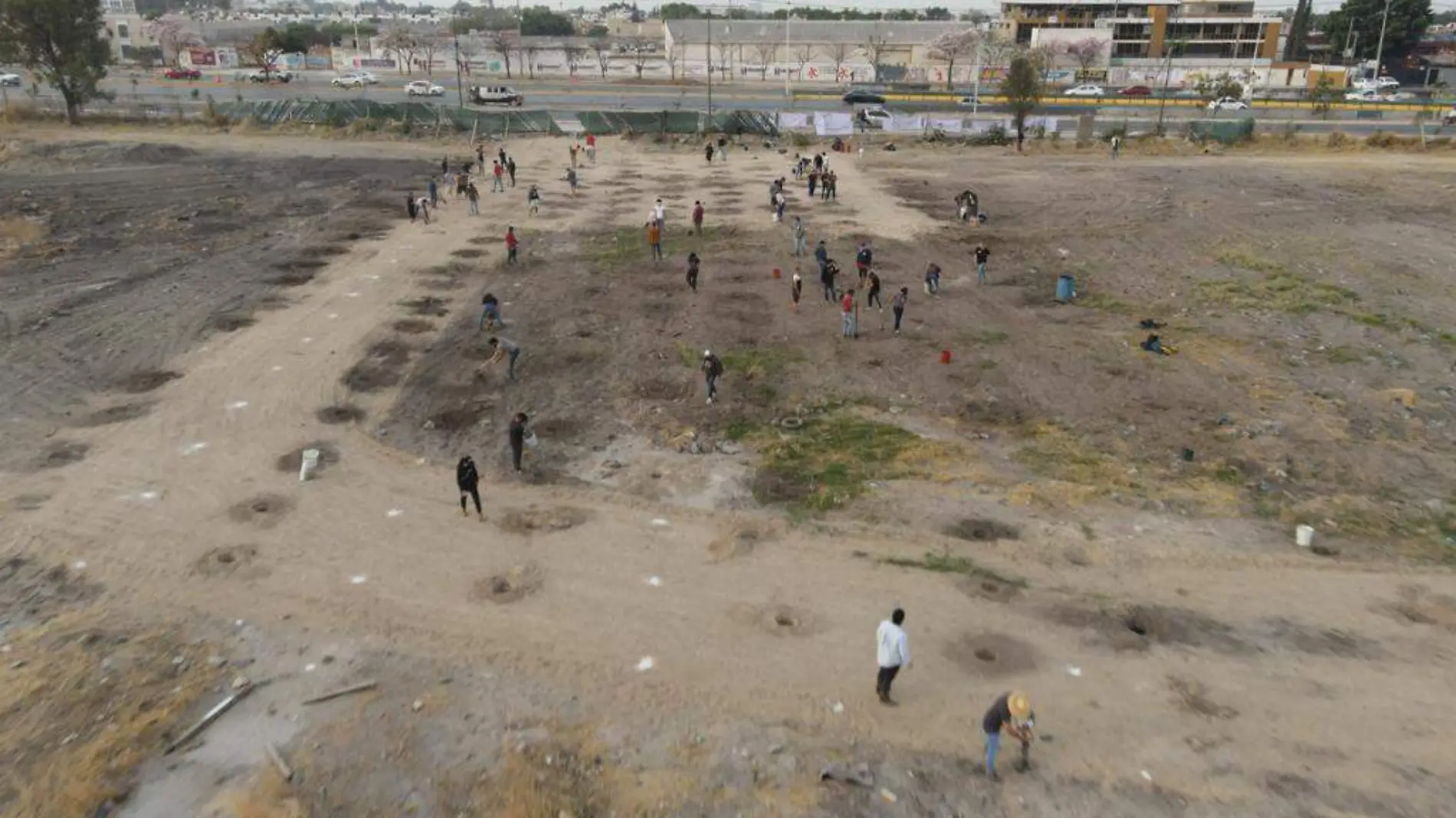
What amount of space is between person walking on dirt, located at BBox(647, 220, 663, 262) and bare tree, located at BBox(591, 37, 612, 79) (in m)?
64.1

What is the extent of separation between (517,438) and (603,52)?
100m

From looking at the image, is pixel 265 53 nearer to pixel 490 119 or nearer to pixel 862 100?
pixel 490 119

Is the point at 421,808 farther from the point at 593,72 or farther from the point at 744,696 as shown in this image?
the point at 593,72

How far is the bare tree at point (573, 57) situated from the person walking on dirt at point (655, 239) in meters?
65.9

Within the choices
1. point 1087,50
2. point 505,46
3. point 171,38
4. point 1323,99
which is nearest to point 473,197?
point 1323,99

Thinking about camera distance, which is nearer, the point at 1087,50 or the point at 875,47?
the point at 1087,50

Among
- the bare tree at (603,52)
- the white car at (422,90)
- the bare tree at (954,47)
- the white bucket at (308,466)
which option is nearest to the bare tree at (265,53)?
the white car at (422,90)

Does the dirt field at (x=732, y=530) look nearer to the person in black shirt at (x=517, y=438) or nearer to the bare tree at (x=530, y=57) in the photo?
the person in black shirt at (x=517, y=438)

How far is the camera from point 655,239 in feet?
92.3

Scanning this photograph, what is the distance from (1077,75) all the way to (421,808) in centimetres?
9293

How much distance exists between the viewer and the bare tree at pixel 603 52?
8775 centimetres

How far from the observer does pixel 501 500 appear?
593 inches

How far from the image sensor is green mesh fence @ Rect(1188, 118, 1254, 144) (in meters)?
50.9

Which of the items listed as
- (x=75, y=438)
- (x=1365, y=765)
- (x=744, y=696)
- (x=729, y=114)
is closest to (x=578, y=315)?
(x=75, y=438)
